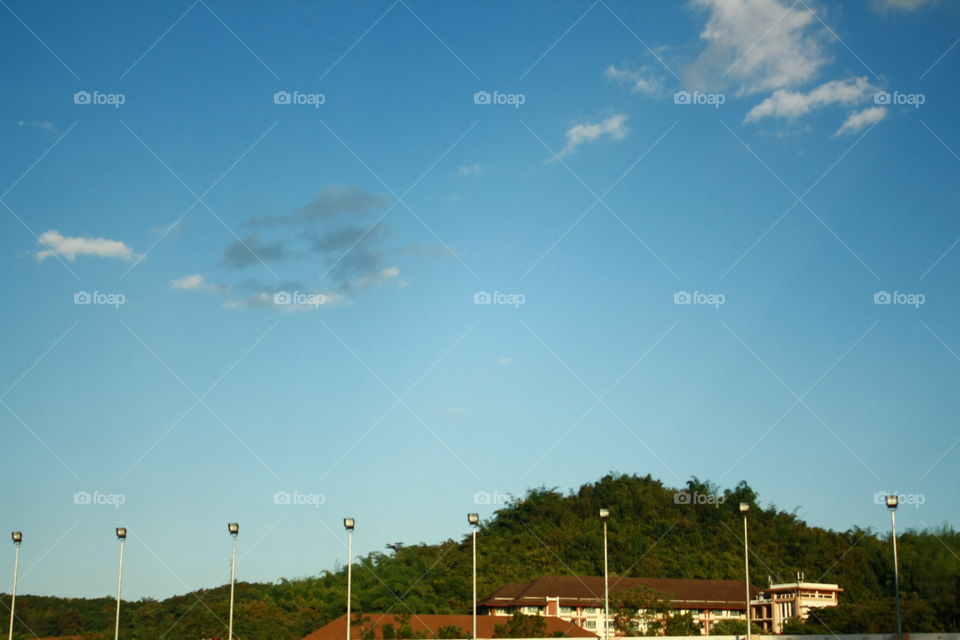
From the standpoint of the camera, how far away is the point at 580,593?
77500 mm

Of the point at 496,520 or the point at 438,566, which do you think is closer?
the point at 438,566

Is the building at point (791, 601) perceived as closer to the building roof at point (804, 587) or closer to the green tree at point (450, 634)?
the building roof at point (804, 587)

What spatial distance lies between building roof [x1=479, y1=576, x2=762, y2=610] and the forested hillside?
397cm

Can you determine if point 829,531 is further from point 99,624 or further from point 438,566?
point 99,624

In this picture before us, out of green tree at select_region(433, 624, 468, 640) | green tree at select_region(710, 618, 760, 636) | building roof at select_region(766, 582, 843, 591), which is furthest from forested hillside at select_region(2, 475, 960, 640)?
green tree at select_region(433, 624, 468, 640)

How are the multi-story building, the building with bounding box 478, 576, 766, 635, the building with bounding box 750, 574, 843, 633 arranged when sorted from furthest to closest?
the building with bounding box 750, 574, 843, 633 < the multi-story building < the building with bounding box 478, 576, 766, 635

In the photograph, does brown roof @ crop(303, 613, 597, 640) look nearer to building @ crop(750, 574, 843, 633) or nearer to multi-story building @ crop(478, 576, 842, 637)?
multi-story building @ crop(478, 576, 842, 637)

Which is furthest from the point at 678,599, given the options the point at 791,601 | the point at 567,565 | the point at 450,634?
the point at 450,634

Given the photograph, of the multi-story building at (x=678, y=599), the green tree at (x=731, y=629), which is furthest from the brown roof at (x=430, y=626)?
the multi-story building at (x=678, y=599)

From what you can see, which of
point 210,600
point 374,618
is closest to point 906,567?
point 374,618

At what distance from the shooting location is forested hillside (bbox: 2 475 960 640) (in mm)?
75750

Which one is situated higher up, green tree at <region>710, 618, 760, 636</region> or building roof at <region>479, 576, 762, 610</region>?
building roof at <region>479, 576, 762, 610</region>

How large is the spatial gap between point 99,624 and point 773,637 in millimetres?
56732

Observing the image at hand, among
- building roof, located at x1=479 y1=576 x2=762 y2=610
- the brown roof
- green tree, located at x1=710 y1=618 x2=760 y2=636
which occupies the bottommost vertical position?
green tree, located at x1=710 y1=618 x2=760 y2=636
